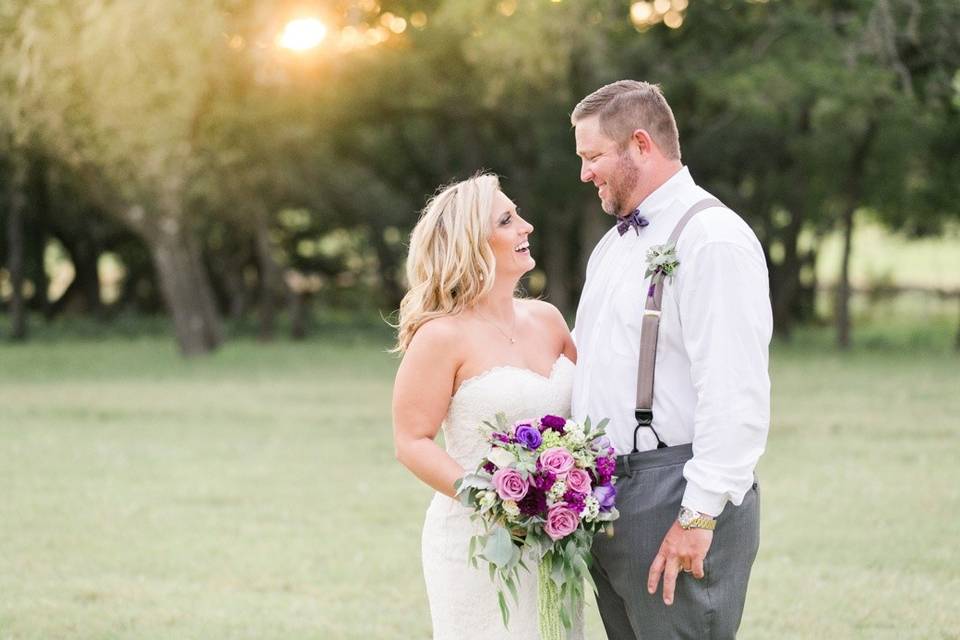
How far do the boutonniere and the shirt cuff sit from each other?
60 centimetres

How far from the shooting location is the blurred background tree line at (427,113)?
18531mm

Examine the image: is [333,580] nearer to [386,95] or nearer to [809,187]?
[386,95]

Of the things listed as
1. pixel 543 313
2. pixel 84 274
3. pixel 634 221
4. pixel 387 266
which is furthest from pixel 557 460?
pixel 84 274

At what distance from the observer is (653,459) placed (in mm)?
3881

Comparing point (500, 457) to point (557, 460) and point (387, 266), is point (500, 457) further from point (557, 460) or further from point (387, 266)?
point (387, 266)

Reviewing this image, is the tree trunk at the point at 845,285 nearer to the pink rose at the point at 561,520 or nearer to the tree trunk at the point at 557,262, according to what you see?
the tree trunk at the point at 557,262

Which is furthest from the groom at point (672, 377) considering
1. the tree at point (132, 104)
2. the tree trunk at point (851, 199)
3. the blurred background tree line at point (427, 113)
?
the tree trunk at point (851, 199)

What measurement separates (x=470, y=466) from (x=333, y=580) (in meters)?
3.94

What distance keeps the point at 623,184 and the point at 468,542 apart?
1406 mm

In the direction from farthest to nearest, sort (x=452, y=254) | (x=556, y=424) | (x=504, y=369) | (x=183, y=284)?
(x=183, y=284), (x=504, y=369), (x=452, y=254), (x=556, y=424)

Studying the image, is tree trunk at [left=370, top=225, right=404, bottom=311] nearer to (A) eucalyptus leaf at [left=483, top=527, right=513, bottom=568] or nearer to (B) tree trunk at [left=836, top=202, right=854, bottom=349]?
(B) tree trunk at [left=836, top=202, right=854, bottom=349]

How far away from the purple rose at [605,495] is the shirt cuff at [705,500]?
0.76 ft

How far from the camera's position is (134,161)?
22500mm

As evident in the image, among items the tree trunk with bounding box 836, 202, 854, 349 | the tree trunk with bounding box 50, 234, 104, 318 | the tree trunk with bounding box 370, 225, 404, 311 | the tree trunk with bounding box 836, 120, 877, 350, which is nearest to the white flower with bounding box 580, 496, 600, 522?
the tree trunk with bounding box 836, 120, 877, 350
